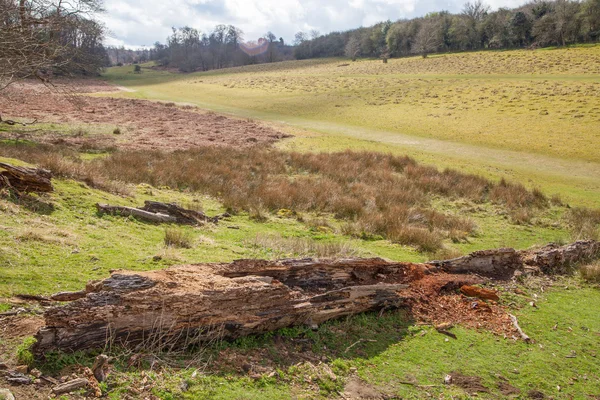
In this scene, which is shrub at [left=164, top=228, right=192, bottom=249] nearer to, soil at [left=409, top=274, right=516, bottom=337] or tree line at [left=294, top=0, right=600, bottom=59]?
soil at [left=409, top=274, right=516, bottom=337]

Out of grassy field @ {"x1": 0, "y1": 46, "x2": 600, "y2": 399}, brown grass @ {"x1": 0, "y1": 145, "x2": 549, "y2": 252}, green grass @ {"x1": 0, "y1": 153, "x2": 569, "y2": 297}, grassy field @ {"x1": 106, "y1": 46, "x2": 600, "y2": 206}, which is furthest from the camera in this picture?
grassy field @ {"x1": 106, "y1": 46, "x2": 600, "y2": 206}

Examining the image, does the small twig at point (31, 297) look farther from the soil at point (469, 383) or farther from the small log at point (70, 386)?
the soil at point (469, 383)

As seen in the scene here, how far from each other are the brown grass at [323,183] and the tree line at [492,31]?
193 ft

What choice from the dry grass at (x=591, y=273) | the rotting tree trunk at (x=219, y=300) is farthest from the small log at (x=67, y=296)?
the dry grass at (x=591, y=273)

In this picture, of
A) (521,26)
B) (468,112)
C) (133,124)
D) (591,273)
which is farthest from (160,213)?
(521,26)

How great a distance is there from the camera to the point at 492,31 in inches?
2899

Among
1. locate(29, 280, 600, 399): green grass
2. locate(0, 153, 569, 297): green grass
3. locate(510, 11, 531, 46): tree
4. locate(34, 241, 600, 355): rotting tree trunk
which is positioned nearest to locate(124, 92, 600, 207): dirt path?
locate(0, 153, 569, 297): green grass

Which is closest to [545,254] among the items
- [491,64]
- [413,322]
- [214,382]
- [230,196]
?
[413,322]

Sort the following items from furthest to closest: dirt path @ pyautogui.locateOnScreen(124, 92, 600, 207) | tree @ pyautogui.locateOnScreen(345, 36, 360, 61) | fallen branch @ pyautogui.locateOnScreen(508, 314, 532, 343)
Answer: tree @ pyautogui.locateOnScreen(345, 36, 360, 61), dirt path @ pyautogui.locateOnScreen(124, 92, 600, 207), fallen branch @ pyautogui.locateOnScreen(508, 314, 532, 343)

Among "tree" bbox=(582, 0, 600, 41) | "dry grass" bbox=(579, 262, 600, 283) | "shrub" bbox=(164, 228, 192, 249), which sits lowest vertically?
"dry grass" bbox=(579, 262, 600, 283)

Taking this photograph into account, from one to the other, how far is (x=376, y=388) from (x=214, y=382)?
1.48 m

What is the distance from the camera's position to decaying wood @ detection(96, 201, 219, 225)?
26.1 feet

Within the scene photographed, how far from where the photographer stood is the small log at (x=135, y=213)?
7879 mm

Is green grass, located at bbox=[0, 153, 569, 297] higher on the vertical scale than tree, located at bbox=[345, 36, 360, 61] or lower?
lower
